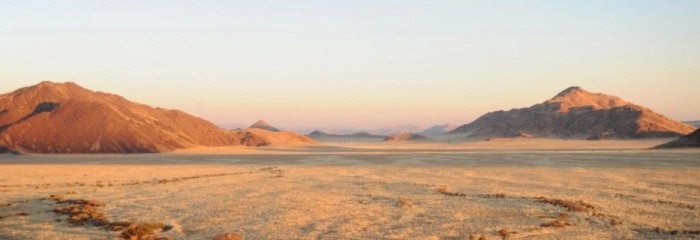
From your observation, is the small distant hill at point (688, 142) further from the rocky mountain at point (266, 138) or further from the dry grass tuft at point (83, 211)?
the rocky mountain at point (266, 138)

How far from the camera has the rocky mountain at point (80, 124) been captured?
57875 mm

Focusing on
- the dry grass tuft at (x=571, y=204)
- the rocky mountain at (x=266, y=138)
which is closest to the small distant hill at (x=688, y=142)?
the dry grass tuft at (x=571, y=204)

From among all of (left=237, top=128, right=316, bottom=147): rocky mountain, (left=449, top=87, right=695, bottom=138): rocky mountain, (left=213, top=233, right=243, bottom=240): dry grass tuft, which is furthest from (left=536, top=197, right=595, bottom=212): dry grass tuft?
(left=449, top=87, right=695, bottom=138): rocky mountain

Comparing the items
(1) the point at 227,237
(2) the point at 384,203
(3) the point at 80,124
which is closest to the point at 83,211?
(1) the point at 227,237

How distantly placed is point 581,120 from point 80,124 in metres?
84.6

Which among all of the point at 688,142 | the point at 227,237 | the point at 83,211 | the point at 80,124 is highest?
the point at 80,124

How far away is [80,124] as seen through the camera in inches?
2378

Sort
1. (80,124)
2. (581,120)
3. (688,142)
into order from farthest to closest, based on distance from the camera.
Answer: (581,120) → (80,124) → (688,142)

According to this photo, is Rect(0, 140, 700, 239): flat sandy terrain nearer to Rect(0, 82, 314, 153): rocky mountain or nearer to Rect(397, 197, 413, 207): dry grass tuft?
Rect(397, 197, 413, 207): dry grass tuft

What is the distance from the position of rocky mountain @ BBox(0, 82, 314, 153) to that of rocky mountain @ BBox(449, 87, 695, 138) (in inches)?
2596

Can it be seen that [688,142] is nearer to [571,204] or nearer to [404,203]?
[571,204]

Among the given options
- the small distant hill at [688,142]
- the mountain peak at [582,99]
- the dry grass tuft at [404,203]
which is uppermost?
the mountain peak at [582,99]

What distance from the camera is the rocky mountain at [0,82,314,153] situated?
2279 inches

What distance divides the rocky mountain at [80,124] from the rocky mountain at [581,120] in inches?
2596
